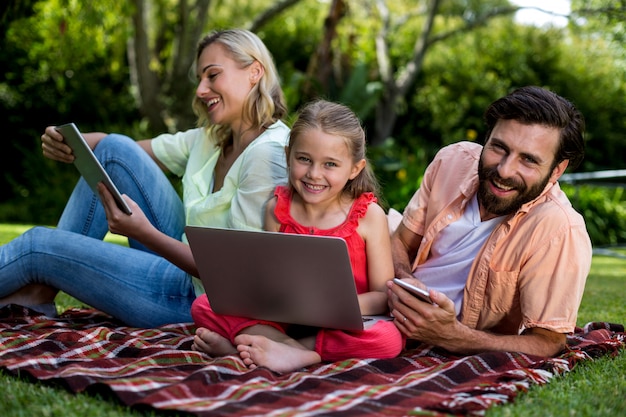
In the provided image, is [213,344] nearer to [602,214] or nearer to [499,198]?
[499,198]

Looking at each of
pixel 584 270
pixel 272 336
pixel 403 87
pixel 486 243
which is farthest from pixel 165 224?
pixel 403 87

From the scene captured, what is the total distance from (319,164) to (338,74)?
8.91m

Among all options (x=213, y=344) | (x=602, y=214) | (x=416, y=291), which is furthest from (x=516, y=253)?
(x=602, y=214)

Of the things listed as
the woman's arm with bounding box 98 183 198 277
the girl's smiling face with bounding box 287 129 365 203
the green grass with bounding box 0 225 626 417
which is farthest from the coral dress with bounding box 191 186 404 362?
the green grass with bounding box 0 225 626 417

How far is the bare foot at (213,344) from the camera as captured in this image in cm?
271

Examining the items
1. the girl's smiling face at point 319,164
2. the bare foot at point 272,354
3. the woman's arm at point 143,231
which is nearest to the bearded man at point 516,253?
the bare foot at point 272,354

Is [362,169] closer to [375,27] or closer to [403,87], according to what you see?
[403,87]

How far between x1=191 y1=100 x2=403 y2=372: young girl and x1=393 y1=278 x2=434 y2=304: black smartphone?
0.65 feet

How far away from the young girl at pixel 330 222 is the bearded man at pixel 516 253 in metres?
0.14

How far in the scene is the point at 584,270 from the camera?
8.59 ft

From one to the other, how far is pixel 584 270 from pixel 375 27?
11.2 metres

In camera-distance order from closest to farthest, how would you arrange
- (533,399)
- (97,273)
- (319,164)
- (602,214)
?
(533,399) < (319,164) < (97,273) < (602,214)

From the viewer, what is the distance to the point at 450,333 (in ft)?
8.69

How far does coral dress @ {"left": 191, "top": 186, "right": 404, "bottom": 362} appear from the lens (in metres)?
2.65
